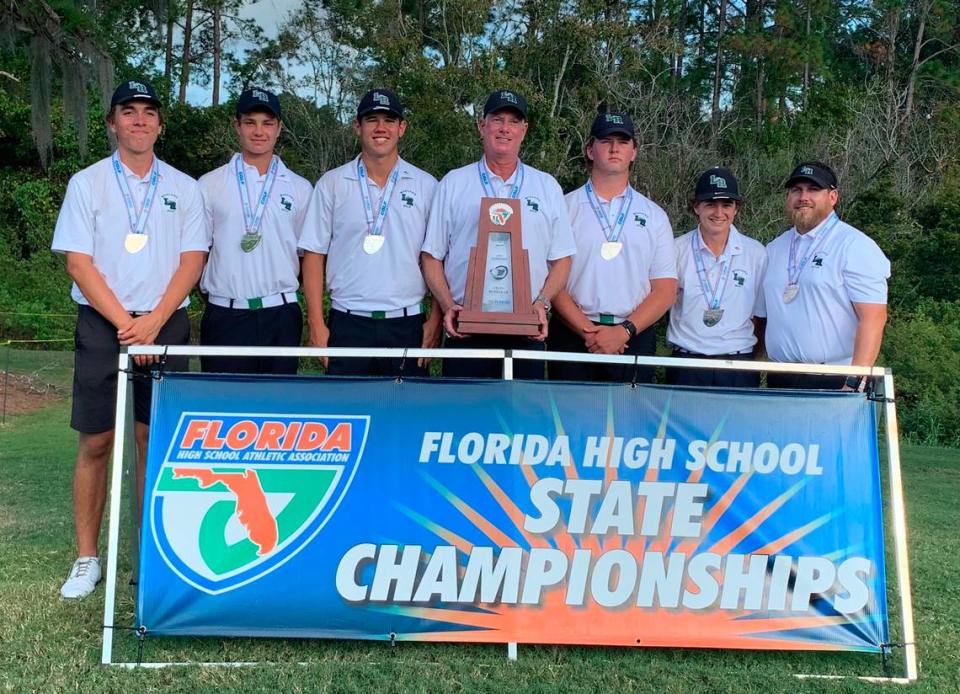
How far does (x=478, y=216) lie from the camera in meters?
4.51

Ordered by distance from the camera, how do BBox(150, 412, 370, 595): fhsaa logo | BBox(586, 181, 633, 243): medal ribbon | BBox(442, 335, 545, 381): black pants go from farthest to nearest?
BBox(586, 181, 633, 243): medal ribbon → BBox(442, 335, 545, 381): black pants → BBox(150, 412, 370, 595): fhsaa logo

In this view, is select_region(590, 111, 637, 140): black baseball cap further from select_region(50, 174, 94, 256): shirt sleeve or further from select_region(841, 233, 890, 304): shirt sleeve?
select_region(50, 174, 94, 256): shirt sleeve

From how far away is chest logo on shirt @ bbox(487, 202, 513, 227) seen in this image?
13.6 feet

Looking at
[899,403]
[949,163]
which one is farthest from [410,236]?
[949,163]

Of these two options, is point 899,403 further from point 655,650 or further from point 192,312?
point 192,312

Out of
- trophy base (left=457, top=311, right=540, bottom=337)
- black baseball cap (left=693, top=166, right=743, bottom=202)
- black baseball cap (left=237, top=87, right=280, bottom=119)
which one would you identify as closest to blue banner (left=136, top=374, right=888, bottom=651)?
trophy base (left=457, top=311, right=540, bottom=337)

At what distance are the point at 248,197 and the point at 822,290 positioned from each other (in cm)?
284

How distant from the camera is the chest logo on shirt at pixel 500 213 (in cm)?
415

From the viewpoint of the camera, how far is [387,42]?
24.3 m

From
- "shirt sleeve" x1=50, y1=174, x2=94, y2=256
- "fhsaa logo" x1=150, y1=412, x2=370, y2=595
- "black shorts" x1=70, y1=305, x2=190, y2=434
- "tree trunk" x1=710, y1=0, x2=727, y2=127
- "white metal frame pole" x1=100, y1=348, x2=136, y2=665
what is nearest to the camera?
"white metal frame pole" x1=100, y1=348, x2=136, y2=665

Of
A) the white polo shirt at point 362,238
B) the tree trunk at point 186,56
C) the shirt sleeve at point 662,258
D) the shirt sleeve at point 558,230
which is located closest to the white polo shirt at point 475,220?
the shirt sleeve at point 558,230

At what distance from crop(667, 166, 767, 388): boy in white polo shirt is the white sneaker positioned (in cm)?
296

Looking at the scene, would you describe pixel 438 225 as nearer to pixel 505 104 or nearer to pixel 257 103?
pixel 505 104

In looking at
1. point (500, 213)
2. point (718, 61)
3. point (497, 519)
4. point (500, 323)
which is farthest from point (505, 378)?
point (718, 61)
